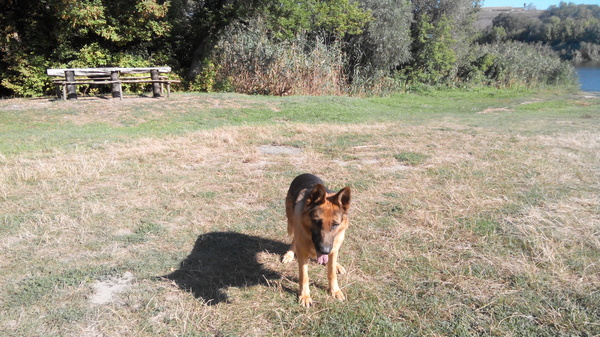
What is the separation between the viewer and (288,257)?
387 centimetres

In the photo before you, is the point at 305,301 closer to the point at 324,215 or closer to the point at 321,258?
the point at 321,258

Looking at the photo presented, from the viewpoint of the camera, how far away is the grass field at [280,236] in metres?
2.92

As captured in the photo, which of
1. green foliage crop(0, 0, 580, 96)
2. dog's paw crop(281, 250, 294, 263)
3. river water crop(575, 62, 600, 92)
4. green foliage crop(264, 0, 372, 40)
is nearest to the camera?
dog's paw crop(281, 250, 294, 263)

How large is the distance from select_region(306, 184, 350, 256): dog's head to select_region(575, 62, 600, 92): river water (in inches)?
1194

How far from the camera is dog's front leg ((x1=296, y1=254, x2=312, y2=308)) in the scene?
3146 millimetres

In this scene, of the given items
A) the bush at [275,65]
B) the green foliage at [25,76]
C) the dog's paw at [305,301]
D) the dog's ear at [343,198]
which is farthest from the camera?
the bush at [275,65]

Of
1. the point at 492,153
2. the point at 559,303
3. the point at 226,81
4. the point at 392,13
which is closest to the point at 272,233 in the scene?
the point at 559,303

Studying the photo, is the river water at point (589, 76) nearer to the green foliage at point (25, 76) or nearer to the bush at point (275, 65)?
the bush at point (275, 65)

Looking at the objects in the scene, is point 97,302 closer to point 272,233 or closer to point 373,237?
Result: point 272,233

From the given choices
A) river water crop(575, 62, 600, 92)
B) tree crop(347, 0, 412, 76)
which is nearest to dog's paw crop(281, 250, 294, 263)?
tree crop(347, 0, 412, 76)

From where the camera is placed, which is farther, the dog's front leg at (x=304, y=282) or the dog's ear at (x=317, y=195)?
the dog's front leg at (x=304, y=282)

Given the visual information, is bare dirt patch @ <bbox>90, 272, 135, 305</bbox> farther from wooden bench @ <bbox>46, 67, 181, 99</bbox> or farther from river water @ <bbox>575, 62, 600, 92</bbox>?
river water @ <bbox>575, 62, 600, 92</bbox>

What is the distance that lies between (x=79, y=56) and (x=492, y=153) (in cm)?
1641

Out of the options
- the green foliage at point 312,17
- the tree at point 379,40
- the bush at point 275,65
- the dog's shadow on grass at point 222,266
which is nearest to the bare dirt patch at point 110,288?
the dog's shadow on grass at point 222,266
